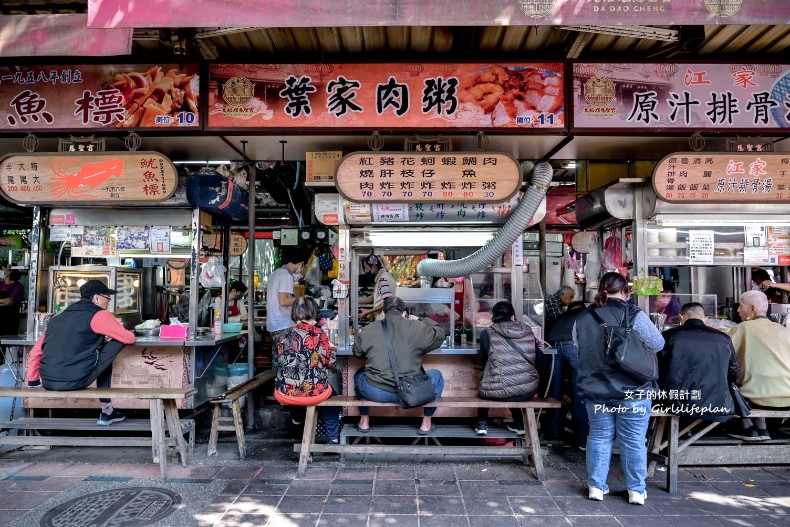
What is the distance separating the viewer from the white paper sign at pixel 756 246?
5773 millimetres

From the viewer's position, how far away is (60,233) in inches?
238

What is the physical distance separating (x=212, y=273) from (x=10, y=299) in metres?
5.47

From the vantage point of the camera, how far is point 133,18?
11.8 feet

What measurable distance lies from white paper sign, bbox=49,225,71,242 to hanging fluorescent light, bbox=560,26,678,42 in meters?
6.01

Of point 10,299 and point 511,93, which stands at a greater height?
point 511,93

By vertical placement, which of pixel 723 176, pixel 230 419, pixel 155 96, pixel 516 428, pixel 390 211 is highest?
pixel 155 96

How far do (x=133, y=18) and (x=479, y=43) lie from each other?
3.06m

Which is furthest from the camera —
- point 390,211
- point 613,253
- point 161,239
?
point 613,253

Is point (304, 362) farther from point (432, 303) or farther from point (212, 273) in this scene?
point (212, 273)

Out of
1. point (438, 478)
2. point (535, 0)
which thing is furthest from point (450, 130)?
point (438, 478)

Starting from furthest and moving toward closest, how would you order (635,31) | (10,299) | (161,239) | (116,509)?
1. (10,299)
2. (161,239)
3. (635,31)
4. (116,509)

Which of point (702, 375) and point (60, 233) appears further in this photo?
point (60, 233)

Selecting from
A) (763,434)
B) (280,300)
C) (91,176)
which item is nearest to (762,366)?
(763,434)

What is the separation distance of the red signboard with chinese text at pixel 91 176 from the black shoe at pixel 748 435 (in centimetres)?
621
